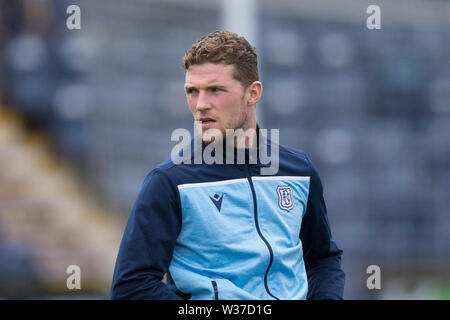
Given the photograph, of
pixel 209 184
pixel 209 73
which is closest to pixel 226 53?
pixel 209 73

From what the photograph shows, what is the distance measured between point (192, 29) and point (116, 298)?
4.01 m

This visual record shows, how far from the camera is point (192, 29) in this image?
5.23m

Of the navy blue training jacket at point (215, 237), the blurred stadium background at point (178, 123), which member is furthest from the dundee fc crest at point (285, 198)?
the blurred stadium background at point (178, 123)

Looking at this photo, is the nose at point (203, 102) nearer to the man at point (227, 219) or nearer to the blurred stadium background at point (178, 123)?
the man at point (227, 219)

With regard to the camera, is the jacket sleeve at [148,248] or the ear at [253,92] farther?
the ear at [253,92]

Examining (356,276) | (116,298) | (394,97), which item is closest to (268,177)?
(116,298)

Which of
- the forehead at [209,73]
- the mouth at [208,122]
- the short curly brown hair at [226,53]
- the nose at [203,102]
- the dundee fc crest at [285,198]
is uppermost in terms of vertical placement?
the short curly brown hair at [226,53]

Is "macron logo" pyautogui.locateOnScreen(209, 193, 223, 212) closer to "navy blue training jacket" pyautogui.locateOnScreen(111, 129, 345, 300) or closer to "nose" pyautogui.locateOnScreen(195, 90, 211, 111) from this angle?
"navy blue training jacket" pyautogui.locateOnScreen(111, 129, 345, 300)

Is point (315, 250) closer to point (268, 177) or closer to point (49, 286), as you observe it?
point (268, 177)

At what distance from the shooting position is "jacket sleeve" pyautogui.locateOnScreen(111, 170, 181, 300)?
4.64ft

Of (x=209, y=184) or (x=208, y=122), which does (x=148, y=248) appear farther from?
(x=208, y=122)

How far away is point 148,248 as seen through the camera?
56.0 inches

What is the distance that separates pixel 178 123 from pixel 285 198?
3.56 meters

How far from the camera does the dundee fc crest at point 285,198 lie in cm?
159
